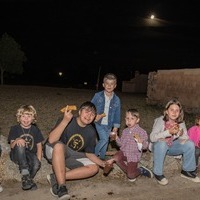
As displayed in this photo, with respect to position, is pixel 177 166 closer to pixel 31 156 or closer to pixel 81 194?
pixel 81 194

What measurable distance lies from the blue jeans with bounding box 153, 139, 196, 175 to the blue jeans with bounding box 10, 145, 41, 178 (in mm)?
1857

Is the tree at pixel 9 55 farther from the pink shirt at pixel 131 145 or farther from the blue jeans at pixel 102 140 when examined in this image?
the pink shirt at pixel 131 145

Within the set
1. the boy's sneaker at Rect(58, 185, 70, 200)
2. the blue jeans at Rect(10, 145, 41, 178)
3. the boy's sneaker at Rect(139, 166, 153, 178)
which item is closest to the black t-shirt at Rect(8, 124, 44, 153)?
the blue jeans at Rect(10, 145, 41, 178)

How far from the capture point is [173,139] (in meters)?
5.58

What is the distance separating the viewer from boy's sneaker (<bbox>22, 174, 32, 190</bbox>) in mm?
4488

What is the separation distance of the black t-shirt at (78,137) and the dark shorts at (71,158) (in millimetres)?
102

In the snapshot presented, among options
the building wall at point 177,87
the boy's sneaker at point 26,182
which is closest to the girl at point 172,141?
the boy's sneaker at point 26,182

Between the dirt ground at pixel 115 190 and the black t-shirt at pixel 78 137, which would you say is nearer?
the dirt ground at pixel 115 190

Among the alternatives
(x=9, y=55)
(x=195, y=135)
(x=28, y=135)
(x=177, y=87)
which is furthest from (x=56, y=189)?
(x=9, y=55)

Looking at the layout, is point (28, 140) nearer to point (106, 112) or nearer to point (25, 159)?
point (25, 159)

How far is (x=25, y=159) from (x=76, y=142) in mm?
796

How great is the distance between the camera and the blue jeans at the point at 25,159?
4660 mm

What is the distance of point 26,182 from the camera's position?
14.8ft

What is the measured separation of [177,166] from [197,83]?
764 centimetres
